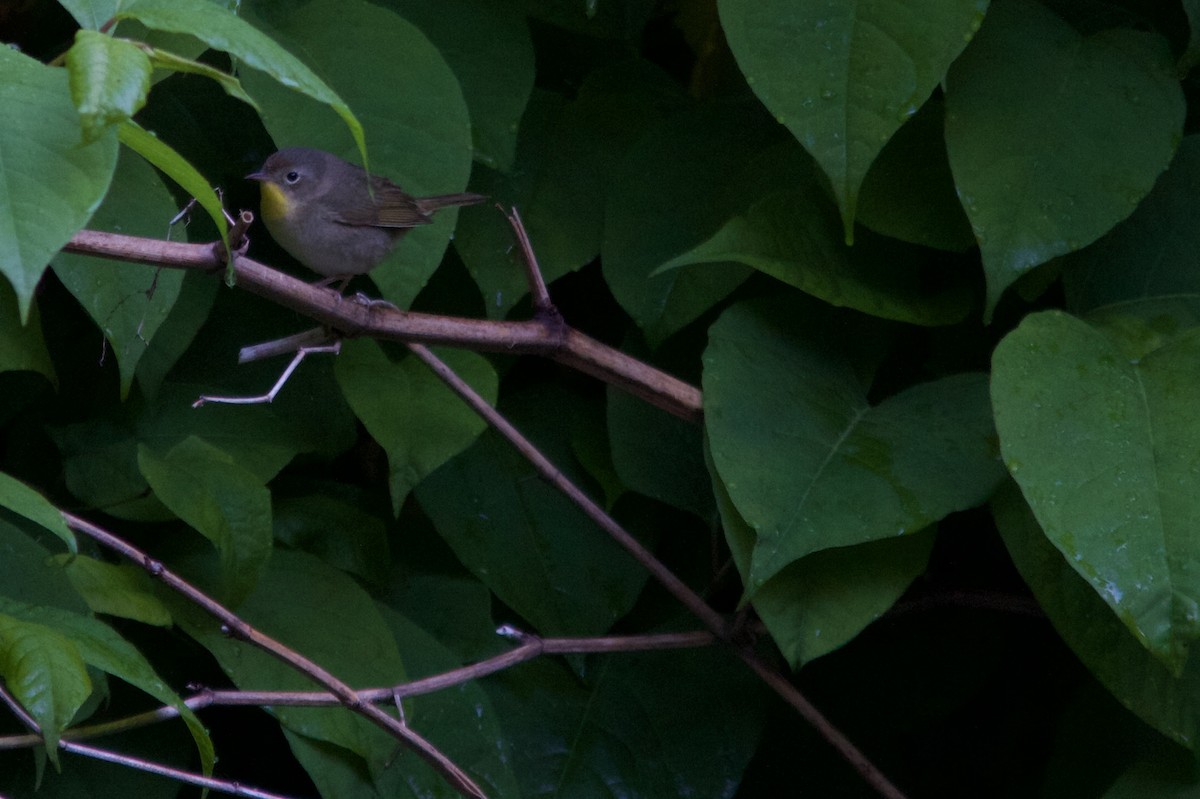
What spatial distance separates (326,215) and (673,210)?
2.62 ft

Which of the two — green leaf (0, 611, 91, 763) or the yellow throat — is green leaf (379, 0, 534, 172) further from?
green leaf (0, 611, 91, 763)

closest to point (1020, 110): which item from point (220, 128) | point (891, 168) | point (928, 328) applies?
point (891, 168)

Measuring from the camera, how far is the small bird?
2.47m

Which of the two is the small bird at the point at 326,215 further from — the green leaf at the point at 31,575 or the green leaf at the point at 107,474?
the green leaf at the point at 31,575

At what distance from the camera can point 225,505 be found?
1.94 metres

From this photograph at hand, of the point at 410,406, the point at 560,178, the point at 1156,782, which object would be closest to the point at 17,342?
the point at 410,406

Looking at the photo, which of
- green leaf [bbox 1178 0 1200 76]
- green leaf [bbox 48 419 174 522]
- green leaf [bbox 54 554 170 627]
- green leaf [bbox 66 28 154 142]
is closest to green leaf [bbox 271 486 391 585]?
green leaf [bbox 48 419 174 522]

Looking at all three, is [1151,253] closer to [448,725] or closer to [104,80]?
[448,725]

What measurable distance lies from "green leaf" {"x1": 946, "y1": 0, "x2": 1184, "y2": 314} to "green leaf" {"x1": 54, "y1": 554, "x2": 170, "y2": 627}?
143 cm

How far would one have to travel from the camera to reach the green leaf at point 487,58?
7.47ft

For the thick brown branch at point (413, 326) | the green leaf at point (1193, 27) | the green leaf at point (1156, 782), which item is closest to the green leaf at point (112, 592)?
the thick brown branch at point (413, 326)

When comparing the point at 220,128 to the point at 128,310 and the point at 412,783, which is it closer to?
the point at 128,310

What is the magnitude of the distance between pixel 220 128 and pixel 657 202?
0.93 m

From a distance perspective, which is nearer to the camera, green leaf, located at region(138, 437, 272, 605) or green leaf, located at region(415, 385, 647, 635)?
green leaf, located at region(138, 437, 272, 605)
